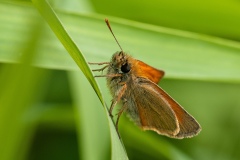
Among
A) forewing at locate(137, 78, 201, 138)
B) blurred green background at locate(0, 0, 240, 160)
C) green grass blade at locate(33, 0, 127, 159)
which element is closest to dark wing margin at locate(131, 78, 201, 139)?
forewing at locate(137, 78, 201, 138)

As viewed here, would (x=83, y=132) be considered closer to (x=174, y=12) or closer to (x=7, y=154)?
(x=7, y=154)

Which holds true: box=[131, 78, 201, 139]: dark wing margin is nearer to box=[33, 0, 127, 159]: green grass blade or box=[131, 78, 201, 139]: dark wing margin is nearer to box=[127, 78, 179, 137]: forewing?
box=[127, 78, 179, 137]: forewing

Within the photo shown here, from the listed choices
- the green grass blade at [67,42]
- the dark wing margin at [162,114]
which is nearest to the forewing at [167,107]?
the dark wing margin at [162,114]

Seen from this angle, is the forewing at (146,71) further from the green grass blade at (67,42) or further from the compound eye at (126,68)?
the green grass blade at (67,42)

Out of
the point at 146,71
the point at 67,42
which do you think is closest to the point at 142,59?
the point at 146,71

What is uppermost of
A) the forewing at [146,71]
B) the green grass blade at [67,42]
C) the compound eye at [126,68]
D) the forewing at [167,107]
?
the compound eye at [126,68]

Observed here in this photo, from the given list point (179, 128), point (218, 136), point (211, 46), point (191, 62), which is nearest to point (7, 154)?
point (179, 128)

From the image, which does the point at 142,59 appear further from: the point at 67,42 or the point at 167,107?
the point at 67,42
